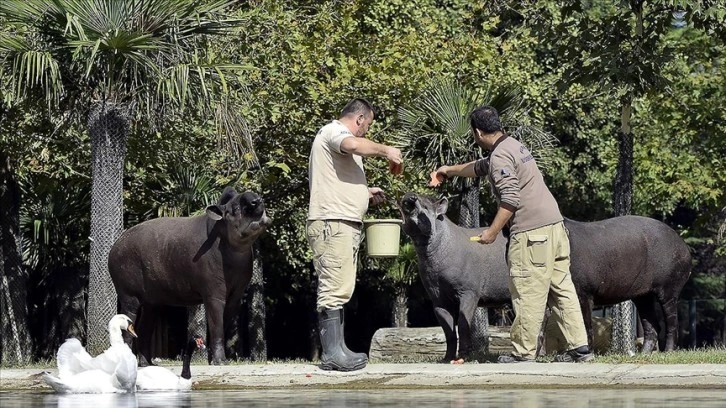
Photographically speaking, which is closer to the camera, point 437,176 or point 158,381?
point 158,381

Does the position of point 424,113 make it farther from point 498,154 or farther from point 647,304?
point 498,154

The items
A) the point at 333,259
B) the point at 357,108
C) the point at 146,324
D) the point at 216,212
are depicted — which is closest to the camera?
the point at 333,259

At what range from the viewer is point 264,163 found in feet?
89.7

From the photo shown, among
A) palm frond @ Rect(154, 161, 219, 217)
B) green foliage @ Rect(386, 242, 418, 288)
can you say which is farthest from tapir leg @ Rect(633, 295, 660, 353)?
green foliage @ Rect(386, 242, 418, 288)

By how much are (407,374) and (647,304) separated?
19.8 feet

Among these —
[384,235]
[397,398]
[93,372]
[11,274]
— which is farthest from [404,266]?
[397,398]

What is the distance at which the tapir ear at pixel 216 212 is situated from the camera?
14953 mm

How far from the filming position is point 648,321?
16719 mm

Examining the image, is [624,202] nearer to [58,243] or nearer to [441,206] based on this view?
[441,206]

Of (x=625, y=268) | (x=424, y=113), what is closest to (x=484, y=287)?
(x=625, y=268)

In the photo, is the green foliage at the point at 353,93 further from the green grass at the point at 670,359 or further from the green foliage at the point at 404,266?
the green grass at the point at 670,359

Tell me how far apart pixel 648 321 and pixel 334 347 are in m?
5.85

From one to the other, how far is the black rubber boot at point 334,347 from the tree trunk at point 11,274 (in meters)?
15.4

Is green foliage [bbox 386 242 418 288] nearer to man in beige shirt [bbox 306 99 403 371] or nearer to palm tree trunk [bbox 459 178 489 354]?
palm tree trunk [bbox 459 178 489 354]
